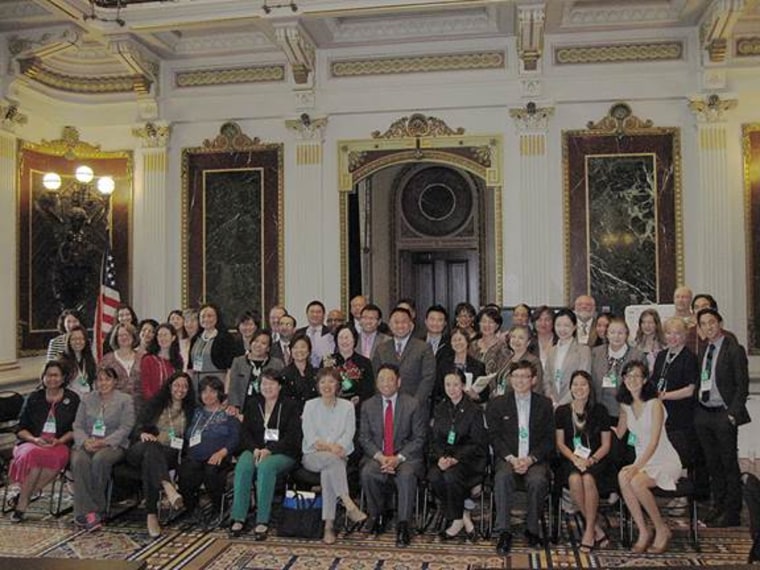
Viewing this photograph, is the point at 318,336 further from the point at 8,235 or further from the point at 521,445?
the point at 8,235

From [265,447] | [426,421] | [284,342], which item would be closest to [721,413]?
[426,421]

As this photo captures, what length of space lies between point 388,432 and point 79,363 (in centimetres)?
283

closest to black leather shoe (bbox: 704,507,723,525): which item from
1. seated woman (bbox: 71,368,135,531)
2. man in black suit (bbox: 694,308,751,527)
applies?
man in black suit (bbox: 694,308,751,527)

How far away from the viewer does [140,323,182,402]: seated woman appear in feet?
19.6

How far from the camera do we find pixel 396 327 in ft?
19.0

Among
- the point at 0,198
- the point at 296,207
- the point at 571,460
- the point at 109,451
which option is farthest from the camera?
the point at 296,207

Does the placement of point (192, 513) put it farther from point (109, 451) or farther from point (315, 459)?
point (315, 459)

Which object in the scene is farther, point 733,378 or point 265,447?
point 265,447

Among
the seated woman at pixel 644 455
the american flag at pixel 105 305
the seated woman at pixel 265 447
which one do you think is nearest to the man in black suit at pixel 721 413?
the seated woman at pixel 644 455

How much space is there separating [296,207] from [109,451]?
4.08 metres

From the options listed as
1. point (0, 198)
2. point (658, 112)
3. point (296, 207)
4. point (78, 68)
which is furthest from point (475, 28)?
point (0, 198)

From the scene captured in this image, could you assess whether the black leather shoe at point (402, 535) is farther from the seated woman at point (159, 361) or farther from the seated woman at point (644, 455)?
the seated woman at point (159, 361)

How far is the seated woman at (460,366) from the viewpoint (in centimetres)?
557

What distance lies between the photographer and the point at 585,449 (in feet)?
16.3
